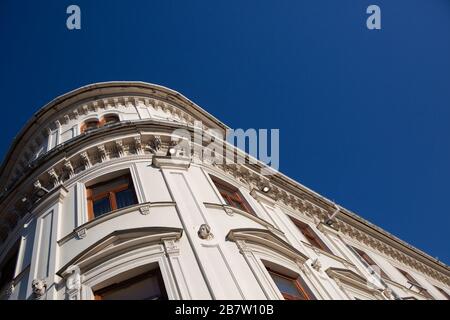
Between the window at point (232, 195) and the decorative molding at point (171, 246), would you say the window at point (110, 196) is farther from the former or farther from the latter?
the window at point (232, 195)

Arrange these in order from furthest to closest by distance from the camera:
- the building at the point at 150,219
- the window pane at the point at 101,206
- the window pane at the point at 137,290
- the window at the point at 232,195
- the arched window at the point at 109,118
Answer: the arched window at the point at 109,118
the window at the point at 232,195
the window pane at the point at 101,206
the building at the point at 150,219
the window pane at the point at 137,290

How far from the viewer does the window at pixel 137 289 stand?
9.63m

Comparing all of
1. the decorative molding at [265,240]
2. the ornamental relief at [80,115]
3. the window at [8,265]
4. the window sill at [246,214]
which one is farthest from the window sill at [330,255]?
the window at [8,265]

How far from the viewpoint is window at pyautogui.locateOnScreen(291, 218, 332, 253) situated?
57.9 ft

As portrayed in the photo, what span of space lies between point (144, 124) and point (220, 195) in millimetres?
3851

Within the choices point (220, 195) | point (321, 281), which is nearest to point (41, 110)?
point (220, 195)

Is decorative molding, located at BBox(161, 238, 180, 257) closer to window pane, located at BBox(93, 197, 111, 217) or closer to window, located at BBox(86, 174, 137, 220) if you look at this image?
window, located at BBox(86, 174, 137, 220)

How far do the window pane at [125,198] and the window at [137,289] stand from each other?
3.10 m

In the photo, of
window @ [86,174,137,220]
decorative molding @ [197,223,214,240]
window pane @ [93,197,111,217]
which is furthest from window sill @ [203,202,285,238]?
window pane @ [93,197,111,217]

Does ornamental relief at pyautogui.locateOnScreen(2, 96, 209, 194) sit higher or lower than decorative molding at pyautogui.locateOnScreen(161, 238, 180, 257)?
higher

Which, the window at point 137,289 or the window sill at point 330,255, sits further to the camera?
the window sill at point 330,255

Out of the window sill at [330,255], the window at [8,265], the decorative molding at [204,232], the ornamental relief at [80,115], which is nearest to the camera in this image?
the decorative molding at [204,232]

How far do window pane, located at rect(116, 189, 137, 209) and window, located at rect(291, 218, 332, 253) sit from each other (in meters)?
7.79

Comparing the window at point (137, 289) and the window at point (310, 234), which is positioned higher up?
the window at point (310, 234)
